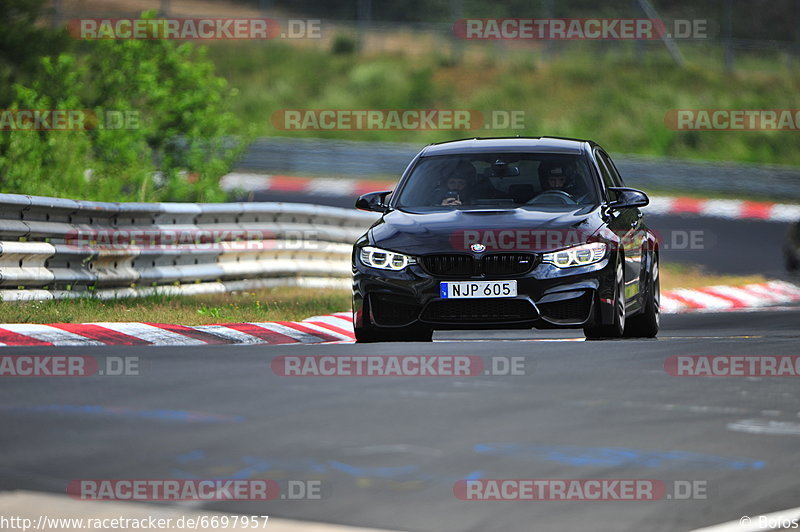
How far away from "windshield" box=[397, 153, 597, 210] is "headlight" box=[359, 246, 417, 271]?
911mm

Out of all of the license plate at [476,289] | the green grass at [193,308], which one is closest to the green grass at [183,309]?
the green grass at [193,308]

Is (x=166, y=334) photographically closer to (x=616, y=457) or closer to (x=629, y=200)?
(x=629, y=200)

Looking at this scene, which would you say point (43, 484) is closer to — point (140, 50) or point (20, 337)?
point (20, 337)

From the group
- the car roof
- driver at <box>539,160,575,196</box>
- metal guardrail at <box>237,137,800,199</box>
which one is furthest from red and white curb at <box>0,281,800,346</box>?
metal guardrail at <box>237,137,800,199</box>

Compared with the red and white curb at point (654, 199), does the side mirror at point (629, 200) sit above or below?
above

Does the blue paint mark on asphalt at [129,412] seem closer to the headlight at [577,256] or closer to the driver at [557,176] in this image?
the headlight at [577,256]

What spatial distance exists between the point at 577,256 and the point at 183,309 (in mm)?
4423

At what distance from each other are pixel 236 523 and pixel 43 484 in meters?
0.97

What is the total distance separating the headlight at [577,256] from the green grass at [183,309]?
354cm

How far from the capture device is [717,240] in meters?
28.4

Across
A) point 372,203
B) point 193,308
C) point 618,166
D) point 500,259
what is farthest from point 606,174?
point 618,166

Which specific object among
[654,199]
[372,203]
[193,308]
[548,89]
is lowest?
[654,199]

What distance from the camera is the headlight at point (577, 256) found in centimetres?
1090

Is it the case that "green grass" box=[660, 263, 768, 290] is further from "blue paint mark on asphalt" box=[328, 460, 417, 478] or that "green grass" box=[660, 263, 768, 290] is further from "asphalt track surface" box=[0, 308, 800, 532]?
"blue paint mark on asphalt" box=[328, 460, 417, 478]
